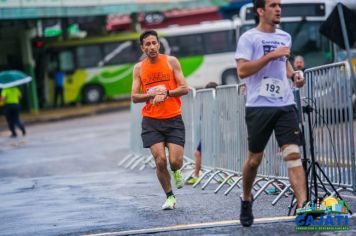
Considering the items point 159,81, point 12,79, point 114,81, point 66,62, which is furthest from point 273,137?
point 66,62

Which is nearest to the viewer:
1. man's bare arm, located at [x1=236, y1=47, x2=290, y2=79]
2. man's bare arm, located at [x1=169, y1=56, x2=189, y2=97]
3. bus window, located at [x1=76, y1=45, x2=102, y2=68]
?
man's bare arm, located at [x1=236, y1=47, x2=290, y2=79]

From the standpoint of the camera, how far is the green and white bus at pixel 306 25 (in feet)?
80.5

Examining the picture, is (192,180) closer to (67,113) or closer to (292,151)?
(292,151)

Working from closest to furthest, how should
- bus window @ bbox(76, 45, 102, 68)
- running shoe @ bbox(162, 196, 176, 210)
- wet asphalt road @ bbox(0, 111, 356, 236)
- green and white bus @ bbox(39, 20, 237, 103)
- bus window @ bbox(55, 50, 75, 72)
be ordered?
wet asphalt road @ bbox(0, 111, 356, 236) → running shoe @ bbox(162, 196, 176, 210) → green and white bus @ bbox(39, 20, 237, 103) → bus window @ bbox(55, 50, 75, 72) → bus window @ bbox(76, 45, 102, 68)

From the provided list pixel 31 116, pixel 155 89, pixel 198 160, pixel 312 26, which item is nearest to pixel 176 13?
pixel 31 116

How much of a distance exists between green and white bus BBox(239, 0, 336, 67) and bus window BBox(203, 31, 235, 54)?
18.5 metres

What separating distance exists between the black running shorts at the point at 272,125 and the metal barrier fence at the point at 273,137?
3.51 ft

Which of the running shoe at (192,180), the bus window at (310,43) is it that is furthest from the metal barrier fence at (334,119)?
the bus window at (310,43)

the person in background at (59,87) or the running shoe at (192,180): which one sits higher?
the running shoe at (192,180)

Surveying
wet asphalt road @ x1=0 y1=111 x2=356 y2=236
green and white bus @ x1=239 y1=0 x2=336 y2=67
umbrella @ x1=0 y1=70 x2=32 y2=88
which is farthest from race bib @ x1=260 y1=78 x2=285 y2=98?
umbrella @ x1=0 y1=70 x2=32 y2=88

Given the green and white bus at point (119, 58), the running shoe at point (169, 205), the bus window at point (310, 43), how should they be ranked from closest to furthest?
→ the running shoe at point (169, 205) → the bus window at point (310, 43) → the green and white bus at point (119, 58)

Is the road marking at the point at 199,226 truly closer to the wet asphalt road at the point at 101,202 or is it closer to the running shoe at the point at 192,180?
the wet asphalt road at the point at 101,202

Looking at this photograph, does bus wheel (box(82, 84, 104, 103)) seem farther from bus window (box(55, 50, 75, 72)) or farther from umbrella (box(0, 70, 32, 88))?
umbrella (box(0, 70, 32, 88))

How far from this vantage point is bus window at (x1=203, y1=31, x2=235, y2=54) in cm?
4366
